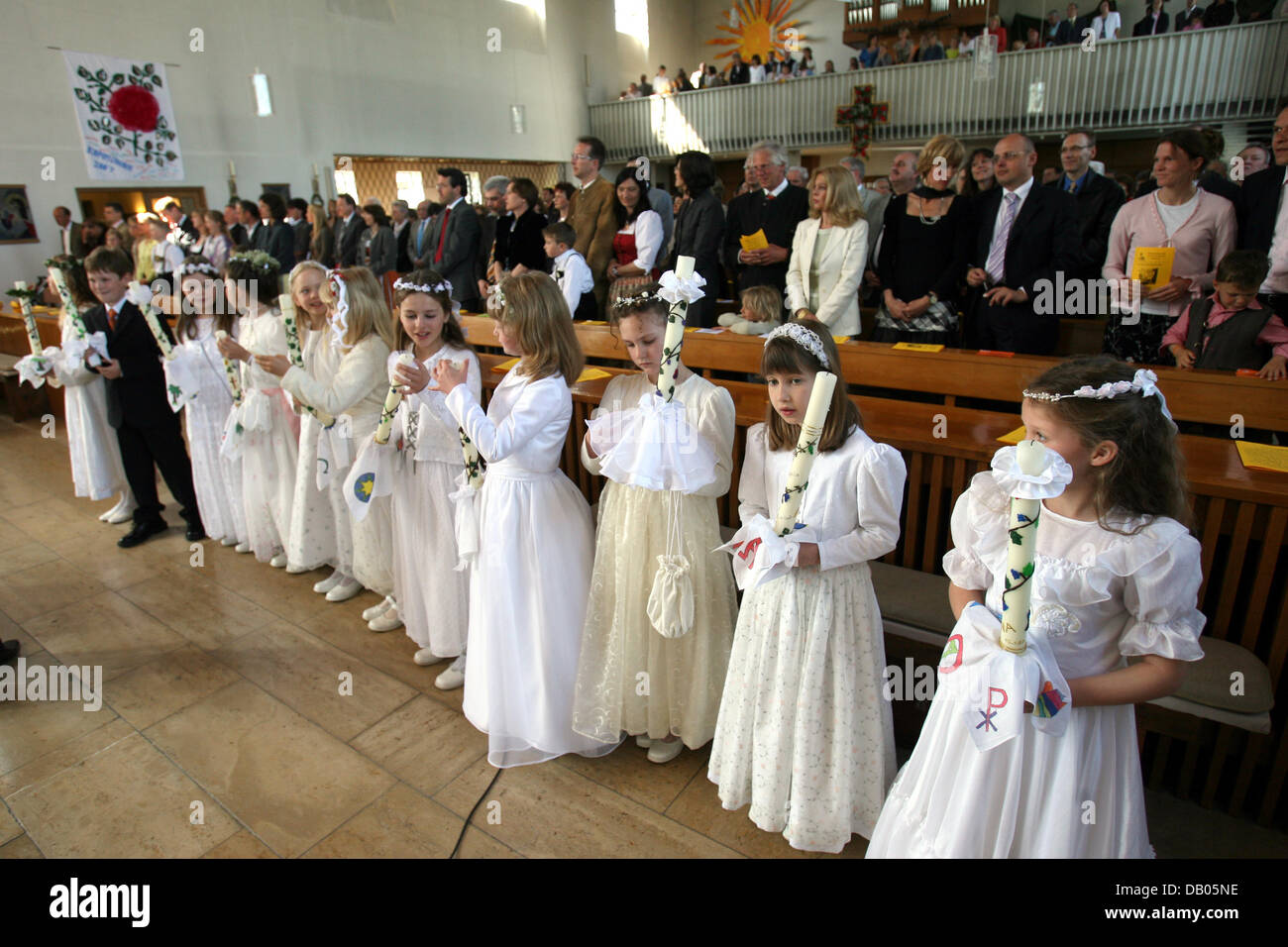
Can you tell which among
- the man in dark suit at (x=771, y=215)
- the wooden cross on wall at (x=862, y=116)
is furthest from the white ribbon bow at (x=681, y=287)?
the wooden cross on wall at (x=862, y=116)

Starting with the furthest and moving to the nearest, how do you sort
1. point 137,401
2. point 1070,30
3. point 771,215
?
1. point 1070,30
2. point 771,215
3. point 137,401

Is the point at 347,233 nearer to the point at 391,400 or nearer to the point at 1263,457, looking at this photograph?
the point at 391,400

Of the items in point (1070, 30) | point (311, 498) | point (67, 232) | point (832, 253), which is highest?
point (1070, 30)

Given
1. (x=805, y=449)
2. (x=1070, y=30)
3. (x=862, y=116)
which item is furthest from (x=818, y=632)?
(x=1070, y=30)

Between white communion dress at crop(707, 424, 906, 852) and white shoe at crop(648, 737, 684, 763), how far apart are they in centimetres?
44

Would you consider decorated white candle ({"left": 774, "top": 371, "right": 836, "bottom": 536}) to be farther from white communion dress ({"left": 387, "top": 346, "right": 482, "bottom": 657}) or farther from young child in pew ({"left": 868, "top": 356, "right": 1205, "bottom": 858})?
white communion dress ({"left": 387, "top": 346, "right": 482, "bottom": 657})

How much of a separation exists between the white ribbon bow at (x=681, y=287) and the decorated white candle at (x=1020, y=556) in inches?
37.2

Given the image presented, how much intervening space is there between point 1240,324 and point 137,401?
5.23 metres

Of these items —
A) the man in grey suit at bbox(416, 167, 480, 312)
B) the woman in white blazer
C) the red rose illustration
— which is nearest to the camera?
the woman in white blazer

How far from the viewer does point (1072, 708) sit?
1374 millimetres

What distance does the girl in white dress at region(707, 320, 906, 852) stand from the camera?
1800 millimetres

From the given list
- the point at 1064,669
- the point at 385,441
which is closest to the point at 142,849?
the point at 385,441

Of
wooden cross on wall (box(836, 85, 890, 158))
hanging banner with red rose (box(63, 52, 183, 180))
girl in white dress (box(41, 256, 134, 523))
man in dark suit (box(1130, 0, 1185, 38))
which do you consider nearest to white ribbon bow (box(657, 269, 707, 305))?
girl in white dress (box(41, 256, 134, 523))

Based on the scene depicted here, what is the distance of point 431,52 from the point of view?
1323 cm
